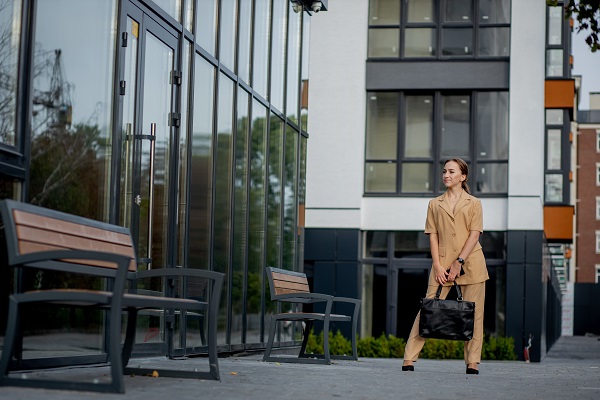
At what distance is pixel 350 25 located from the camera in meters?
27.6

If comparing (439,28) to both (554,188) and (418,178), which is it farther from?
(554,188)

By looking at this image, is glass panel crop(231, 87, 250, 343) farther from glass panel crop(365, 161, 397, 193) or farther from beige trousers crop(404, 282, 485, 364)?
glass panel crop(365, 161, 397, 193)

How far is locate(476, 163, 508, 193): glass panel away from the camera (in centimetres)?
2670

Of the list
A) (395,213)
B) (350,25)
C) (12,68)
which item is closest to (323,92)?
(350,25)

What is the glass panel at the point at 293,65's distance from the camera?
58.7 feet

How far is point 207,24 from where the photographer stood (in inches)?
508

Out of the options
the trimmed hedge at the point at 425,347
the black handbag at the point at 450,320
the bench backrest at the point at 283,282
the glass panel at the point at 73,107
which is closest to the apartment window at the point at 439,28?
the trimmed hedge at the point at 425,347

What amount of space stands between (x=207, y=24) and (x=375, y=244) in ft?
49.5

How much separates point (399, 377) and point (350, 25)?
1897cm

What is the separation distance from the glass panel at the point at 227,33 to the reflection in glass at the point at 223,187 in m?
0.24

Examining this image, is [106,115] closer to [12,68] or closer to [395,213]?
[12,68]

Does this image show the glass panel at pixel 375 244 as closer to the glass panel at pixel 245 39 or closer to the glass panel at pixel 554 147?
the glass panel at pixel 554 147

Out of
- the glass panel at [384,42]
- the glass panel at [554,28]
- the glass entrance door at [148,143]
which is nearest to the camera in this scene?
the glass entrance door at [148,143]

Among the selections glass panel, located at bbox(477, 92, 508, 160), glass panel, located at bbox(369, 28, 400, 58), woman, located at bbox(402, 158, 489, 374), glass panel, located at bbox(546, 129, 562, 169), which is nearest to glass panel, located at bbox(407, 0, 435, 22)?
glass panel, located at bbox(369, 28, 400, 58)
